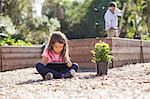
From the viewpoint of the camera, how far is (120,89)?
16.3ft

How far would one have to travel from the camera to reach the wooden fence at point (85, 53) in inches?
392

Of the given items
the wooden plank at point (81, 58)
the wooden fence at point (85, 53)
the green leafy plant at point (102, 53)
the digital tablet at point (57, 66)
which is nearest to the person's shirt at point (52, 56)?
the digital tablet at point (57, 66)

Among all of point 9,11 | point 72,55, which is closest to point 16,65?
point 72,55

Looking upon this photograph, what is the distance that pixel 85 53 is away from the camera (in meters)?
10.5

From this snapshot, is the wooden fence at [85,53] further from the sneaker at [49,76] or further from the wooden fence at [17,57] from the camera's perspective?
the sneaker at [49,76]

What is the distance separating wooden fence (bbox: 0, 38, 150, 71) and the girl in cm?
247

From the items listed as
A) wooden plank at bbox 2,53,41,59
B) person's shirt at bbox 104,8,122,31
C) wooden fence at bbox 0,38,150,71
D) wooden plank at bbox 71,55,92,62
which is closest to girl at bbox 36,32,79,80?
wooden fence at bbox 0,38,150,71

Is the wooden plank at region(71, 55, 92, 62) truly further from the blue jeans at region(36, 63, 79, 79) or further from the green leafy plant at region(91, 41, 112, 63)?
the blue jeans at region(36, 63, 79, 79)

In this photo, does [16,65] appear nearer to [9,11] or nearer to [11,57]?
[11,57]

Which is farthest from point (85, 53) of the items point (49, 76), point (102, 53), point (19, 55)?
point (49, 76)

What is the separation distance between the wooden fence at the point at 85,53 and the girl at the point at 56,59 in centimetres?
247

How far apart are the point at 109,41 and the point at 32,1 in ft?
58.1

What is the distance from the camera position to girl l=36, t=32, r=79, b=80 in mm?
7039

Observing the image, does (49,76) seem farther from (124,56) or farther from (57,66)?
(124,56)
